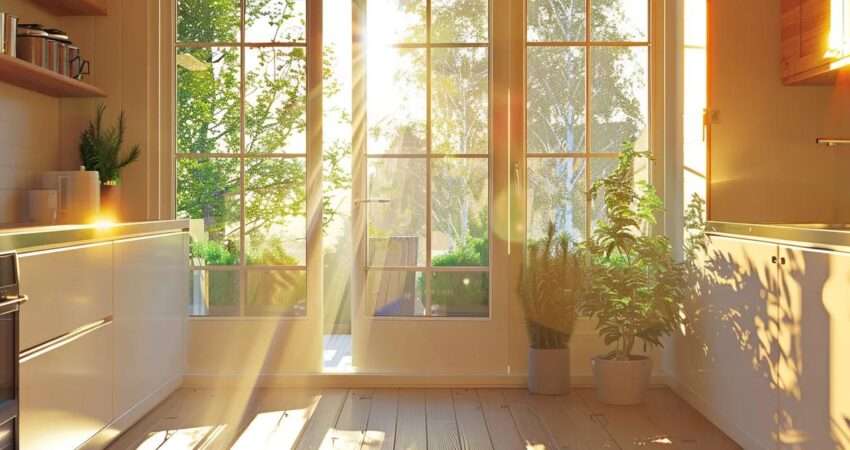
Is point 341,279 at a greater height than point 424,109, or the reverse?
point 424,109

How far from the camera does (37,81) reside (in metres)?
3.72

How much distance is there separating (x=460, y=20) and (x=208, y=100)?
136 cm

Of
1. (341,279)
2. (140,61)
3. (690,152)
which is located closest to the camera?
(690,152)

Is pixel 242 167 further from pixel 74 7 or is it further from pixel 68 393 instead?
pixel 68 393

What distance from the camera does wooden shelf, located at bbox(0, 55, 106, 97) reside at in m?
3.34

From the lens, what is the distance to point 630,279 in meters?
3.97

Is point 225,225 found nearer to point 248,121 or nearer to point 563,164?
point 248,121

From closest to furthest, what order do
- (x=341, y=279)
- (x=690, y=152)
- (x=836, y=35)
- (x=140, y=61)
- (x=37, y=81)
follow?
1. (x=836, y=35)
2. (x=37, y=81)
3. (x=690, y=152)
4. (x=140, y=61)
5. (x=341, y=279)

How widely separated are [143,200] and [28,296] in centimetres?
194

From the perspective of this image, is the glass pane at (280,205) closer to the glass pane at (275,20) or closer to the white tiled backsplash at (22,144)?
the glass pane at (275,20)

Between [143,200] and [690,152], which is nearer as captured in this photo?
[690,152]

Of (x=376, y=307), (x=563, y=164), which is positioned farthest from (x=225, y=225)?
(x=563, y=164)

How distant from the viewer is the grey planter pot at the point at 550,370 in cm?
415

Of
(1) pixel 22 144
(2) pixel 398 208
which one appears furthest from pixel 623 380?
(1) pixel 22 144
